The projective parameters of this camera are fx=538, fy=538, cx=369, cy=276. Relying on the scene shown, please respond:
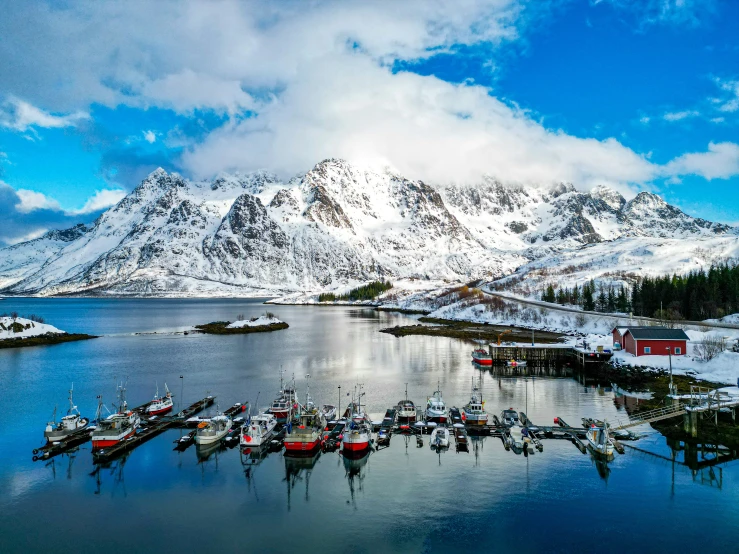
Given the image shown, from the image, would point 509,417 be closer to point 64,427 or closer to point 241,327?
point 64,427

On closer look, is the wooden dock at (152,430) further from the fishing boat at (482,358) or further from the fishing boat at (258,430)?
the fishing boat at (482,358)

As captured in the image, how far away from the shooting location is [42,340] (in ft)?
342

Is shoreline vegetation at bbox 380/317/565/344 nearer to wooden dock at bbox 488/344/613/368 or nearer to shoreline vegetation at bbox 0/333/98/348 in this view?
wooden dock at bbox 488/344/613/368

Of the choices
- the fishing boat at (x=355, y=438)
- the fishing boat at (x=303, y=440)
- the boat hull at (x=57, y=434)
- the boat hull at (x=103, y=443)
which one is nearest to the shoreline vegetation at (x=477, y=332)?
the fishing boat at (x=355, y=438)

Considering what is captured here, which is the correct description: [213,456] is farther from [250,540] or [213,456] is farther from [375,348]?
[375,348]

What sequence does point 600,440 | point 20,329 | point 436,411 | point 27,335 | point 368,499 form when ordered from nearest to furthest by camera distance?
point 368,499, point 600,440, point 436,411, point 27,335, point 20,329

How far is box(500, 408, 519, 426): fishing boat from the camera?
1850 inches

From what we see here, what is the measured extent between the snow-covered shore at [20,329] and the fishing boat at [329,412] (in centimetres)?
8156

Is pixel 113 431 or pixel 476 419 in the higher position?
pixel 113 431

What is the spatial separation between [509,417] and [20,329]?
9996 cm

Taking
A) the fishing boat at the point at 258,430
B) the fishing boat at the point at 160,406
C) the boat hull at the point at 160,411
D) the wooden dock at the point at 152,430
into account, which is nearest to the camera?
the wooden dock at the point at 152,430

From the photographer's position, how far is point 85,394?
196ft

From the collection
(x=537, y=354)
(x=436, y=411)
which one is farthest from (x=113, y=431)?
(x=537, y=354)

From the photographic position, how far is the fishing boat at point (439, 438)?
137 feet
